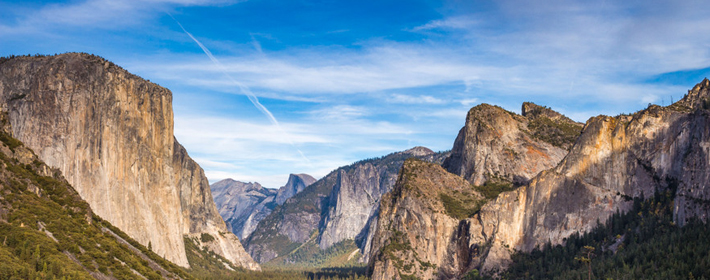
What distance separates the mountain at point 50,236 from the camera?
93.6m

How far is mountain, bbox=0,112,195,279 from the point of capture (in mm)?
93562

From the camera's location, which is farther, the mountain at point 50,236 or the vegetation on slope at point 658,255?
the vegetation on slope at point 658,255

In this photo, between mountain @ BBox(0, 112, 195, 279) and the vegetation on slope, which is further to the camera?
the vegetation on slope

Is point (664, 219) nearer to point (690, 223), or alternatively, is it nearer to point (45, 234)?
point (690, 223)

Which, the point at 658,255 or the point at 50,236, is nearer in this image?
the point at 50,236

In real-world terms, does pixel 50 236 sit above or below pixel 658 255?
below

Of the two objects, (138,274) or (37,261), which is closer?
(37,261)

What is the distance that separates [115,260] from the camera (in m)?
115

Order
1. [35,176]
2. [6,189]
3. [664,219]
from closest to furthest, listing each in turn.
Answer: [6,189]
[35,176]
[664,219]

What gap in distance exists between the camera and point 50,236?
108 meters

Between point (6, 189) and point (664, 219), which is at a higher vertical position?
point (664, 219)

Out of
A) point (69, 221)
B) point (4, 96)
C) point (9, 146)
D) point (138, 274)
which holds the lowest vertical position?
point (138, 274)

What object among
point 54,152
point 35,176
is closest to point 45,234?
point 35,176

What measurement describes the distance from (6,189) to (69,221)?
11.6 metres
